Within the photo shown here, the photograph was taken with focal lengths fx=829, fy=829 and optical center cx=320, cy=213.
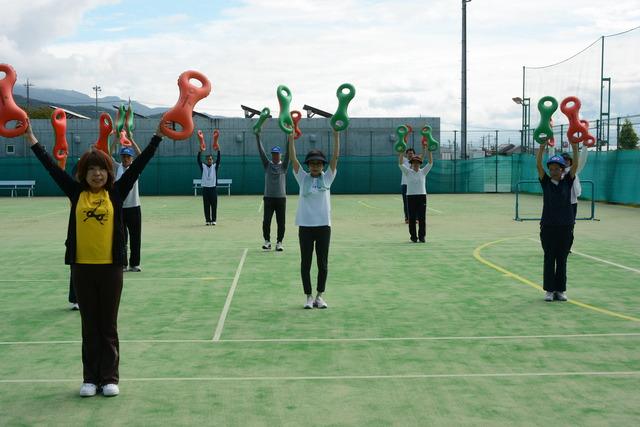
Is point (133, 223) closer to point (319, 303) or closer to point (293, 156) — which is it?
point (293, 156)

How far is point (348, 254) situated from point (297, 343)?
7383 millimetres

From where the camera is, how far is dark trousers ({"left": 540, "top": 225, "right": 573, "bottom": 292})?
10115mm

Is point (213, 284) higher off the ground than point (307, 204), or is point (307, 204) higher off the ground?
point (307, 204)

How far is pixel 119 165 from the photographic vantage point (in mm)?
12656

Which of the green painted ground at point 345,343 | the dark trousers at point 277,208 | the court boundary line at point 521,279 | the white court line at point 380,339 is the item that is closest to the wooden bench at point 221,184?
the court boundary line at point 521,279

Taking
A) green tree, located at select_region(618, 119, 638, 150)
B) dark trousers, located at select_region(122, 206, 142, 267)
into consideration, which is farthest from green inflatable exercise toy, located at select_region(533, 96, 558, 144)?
green tree, located at select_region(618, 119, 638, 150)

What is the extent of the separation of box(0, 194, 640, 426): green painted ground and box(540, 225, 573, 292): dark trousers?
0.35m

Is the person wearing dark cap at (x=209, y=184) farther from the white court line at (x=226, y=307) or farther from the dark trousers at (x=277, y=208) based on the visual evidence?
the white court line at (x=226, y=307)

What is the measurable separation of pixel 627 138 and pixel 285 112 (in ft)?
82.8

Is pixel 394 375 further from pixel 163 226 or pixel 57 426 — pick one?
pixel 163 226

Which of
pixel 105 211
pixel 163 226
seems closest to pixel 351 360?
pixel 105 211

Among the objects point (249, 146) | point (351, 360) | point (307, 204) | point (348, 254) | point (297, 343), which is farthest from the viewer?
point (249, 146)

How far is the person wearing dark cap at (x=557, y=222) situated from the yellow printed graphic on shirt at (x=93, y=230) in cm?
582

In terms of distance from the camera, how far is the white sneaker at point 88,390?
243 inches
